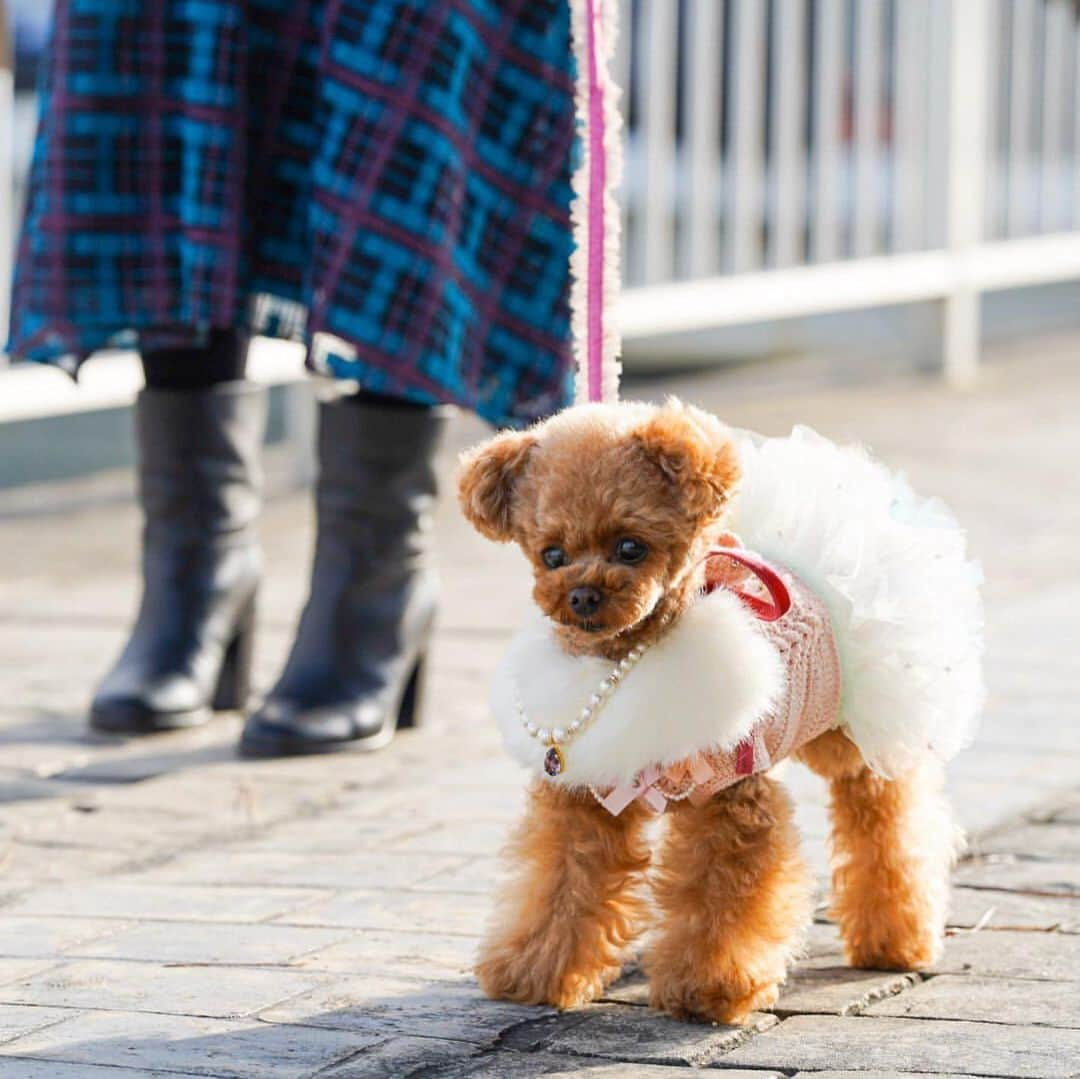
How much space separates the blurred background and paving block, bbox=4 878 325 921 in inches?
120

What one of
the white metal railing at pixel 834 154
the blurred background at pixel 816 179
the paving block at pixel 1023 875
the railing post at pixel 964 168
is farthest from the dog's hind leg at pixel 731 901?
the railing post at pixel 964 168

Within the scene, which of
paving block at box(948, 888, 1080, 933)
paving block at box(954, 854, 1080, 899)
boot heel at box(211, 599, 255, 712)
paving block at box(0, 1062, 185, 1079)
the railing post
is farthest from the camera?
the railing post

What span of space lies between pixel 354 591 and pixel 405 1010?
3.92ft

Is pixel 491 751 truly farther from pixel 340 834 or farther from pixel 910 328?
pixel 910 328

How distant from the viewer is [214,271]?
3258 millimetres

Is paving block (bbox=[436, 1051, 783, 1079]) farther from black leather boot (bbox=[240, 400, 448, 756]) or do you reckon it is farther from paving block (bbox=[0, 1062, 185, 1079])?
black leather boot (bbox=[240, 400, 448, 756])

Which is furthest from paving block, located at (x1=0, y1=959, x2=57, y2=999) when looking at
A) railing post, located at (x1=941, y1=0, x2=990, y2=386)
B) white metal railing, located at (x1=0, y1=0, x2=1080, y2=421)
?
railing post, located at (x1=941, y1=0, x2=990, y2=386)

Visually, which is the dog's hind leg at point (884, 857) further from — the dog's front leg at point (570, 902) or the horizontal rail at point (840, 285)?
the horizontal rail at point (840, 285)

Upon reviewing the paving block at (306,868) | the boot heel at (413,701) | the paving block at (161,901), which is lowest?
the boot heel at (413,701)

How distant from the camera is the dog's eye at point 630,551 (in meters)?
2.02

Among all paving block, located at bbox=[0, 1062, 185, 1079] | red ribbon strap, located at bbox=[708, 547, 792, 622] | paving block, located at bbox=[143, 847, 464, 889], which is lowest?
paving block, located at bbox=[143, 847, 464, 889]

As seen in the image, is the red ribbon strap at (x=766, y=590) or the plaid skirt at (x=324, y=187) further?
the plaid skirt at (x=324, y=187)

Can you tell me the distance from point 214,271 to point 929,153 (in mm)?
4988

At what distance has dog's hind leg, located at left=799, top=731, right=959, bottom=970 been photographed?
7.63 feet
